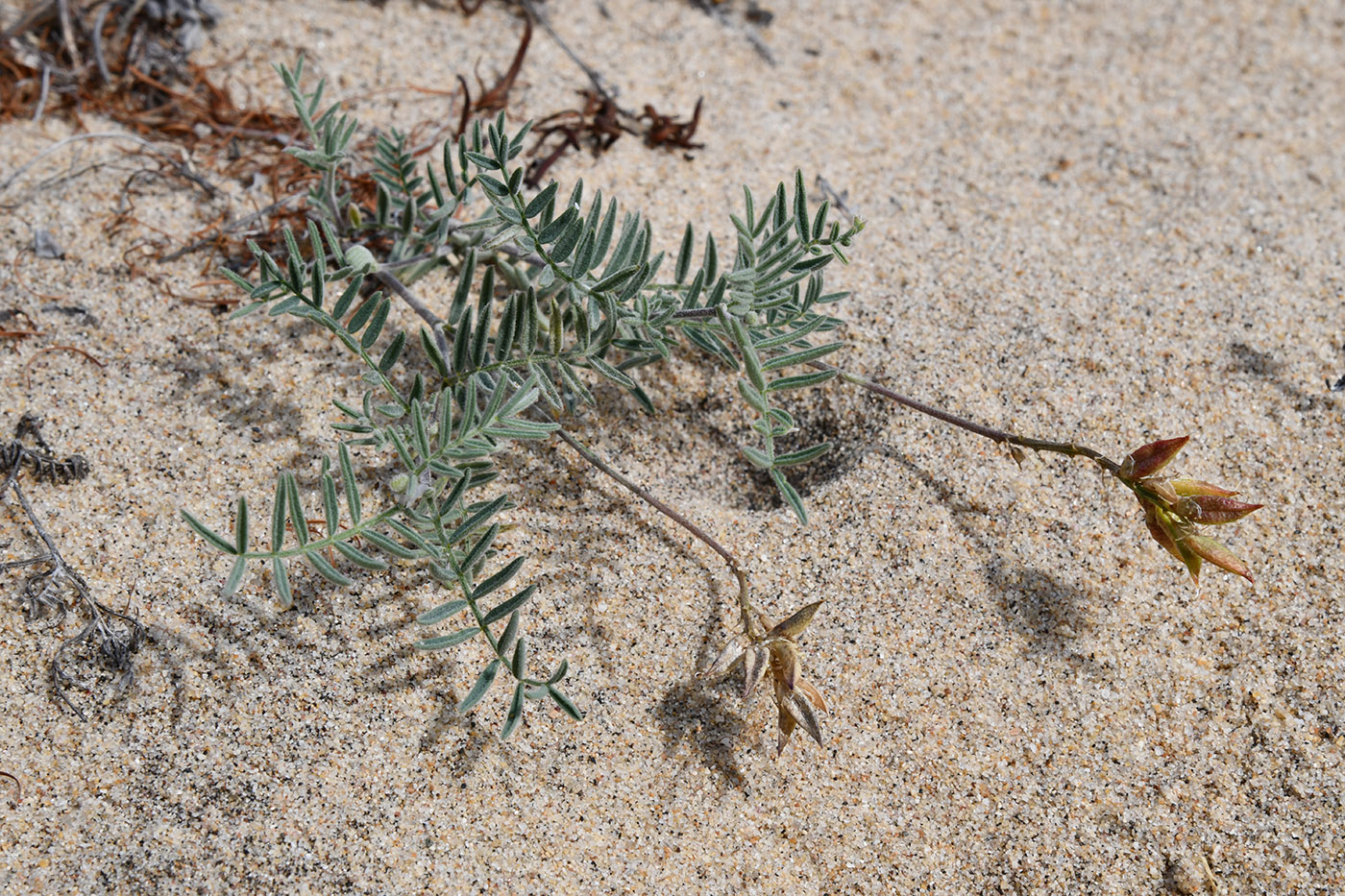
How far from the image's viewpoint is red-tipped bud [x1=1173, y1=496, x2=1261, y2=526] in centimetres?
151

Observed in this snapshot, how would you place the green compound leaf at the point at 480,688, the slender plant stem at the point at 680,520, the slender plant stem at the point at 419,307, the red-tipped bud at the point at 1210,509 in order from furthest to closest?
the slender plant stem at the point at 419,307
the slender plant stem at the point at 680,520
the red-tipped bud at the point at 1210,509
the green compound leaf at the point at 480,688

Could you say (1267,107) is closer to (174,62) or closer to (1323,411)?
(1323,411)

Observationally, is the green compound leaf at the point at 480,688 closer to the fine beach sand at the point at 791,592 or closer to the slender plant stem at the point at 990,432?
the fine beach sand at the point at 791,592

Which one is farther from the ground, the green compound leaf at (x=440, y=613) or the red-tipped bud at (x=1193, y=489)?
the red-tipped bud at (x=1193, y=489)

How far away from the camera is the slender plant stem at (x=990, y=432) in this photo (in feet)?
5.61

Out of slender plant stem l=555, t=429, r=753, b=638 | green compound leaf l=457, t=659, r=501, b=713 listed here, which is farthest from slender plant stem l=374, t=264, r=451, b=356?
green compound leaf l=457, t=659, r=501, b=713

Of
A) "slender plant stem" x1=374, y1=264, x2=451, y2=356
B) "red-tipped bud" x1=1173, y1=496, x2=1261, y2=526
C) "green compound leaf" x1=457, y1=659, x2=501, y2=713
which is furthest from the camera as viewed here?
"slender plant stem" x1=374, y1=264, x2=451, y2=356

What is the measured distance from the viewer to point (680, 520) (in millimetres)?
1737

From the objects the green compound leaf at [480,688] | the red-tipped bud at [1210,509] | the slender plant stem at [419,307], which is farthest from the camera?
the slender plant stem at [419,307]

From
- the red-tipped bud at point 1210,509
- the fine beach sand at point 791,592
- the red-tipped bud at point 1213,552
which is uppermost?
the red-tipped bud at point 1210,509

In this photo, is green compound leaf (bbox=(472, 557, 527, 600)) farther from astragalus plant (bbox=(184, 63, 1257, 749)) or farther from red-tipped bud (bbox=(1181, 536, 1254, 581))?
red-tipped bud (bbox=(1181, 536, 1254, 581))

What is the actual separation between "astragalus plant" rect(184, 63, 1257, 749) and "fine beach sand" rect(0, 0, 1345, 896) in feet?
0.32

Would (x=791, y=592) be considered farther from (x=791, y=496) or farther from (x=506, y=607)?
(x=506, y=607)

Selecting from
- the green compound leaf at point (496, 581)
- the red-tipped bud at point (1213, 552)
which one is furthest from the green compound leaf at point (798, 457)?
the red-tipped bud at point (1213, 552)
